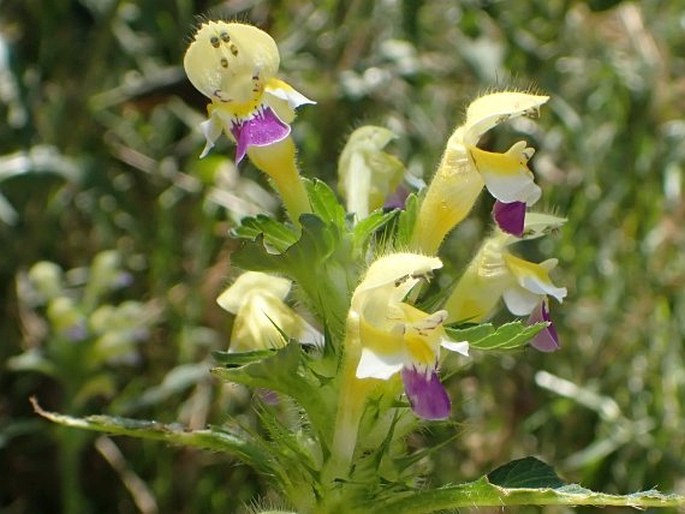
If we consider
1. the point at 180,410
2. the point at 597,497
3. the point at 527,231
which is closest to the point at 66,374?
the point at 180,410

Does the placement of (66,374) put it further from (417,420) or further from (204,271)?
(417,420)

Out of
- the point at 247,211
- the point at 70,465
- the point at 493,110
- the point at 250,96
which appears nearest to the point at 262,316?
the point at 250,96

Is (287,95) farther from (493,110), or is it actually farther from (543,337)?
(543,337)

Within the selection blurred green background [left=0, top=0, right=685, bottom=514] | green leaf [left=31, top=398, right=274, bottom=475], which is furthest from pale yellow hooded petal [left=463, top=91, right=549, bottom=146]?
blurred green background [left=0, top=0, right=685, bottom=514]

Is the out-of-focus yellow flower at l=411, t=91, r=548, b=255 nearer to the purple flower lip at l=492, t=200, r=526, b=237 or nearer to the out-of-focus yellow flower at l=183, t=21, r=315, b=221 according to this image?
the purple flower lip at l=492, t=200, r=526, b=237

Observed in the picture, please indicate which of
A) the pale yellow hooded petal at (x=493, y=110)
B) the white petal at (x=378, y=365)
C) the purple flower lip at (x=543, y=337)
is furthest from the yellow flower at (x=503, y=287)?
the white petal at (x=378, y=365)
